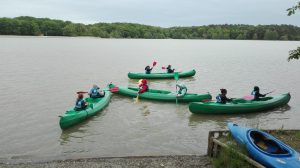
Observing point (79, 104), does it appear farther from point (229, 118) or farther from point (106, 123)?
point (229, 118)

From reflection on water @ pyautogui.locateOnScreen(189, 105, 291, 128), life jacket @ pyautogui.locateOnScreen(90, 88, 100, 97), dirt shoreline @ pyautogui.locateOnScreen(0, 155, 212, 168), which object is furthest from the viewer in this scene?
life jacket @ pyautogui.locateOnScreen(90, 88, 100, 97)

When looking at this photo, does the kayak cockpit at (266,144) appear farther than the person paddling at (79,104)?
No

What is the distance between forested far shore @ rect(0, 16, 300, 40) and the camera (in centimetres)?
9269

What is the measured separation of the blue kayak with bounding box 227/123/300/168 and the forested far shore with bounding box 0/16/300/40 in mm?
88547

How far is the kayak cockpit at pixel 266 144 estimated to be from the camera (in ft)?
26.7

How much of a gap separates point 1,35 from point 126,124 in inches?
3461

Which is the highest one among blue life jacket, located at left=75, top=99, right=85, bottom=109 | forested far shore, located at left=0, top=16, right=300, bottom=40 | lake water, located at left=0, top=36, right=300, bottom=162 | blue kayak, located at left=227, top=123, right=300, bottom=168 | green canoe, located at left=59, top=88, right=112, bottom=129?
forested far shore, located at left=0, top=16, right=300, bottom=40

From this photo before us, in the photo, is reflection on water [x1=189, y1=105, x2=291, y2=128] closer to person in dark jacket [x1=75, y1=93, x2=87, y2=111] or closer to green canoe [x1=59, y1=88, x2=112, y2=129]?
green canoe [x1=59, y1=88, x2=112, y2=129]

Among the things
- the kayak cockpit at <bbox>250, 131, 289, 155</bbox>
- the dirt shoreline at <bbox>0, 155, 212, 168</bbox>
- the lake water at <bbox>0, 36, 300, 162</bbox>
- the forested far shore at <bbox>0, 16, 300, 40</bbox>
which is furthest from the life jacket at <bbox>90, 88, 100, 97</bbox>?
the forested far shore at <bbox>0, 16, 300, 40</bbox>

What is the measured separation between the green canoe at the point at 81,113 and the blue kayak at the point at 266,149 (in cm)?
605

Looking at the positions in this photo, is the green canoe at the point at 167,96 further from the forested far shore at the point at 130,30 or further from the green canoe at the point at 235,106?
the forested far shore at the point at 130,30

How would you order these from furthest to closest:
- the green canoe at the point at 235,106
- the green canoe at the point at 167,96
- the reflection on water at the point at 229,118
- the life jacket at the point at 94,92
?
1. the green canoe at the point at 167,96
2. the life jacket at the point at 94,92
3. the green canoe at the point at 235,106
4. the reflection on water at the point at 229,118

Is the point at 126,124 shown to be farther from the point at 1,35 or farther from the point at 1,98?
the point at 1,35

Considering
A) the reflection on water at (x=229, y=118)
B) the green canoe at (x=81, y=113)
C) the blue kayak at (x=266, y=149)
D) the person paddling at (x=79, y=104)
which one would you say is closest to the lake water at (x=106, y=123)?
the reflection on water at (x=229, y=118)
